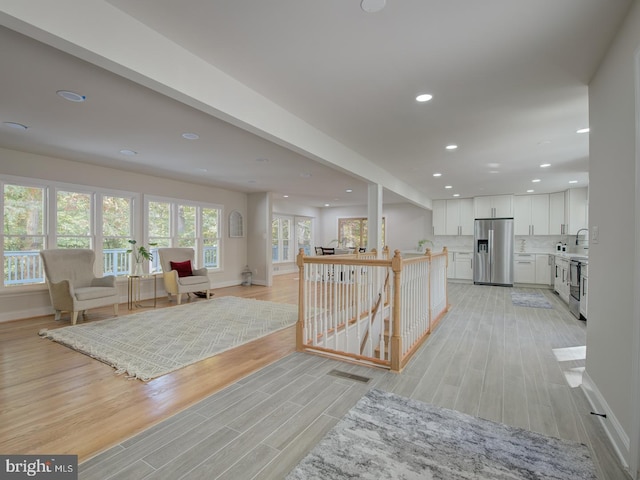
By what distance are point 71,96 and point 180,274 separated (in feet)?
13.1

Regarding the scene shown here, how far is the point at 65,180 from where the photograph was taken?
5.21m

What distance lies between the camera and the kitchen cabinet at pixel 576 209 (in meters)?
7.45

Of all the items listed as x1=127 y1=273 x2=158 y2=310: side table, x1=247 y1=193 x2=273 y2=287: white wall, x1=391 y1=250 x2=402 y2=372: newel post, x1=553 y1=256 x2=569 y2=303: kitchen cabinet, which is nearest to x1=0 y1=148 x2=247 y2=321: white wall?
x1=127 y1=273 x2=158 y2=310: side table

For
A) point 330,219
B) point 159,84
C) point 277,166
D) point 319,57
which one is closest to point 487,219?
point 330,219

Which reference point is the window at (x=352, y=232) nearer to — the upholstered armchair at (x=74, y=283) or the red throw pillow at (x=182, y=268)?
the red throw pillow at (x=182, y=268)

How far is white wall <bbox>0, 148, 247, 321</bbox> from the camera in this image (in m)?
4.71

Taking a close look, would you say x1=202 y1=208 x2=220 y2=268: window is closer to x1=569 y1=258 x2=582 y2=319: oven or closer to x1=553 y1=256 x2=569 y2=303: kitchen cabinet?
x1=569 y1=258 x2=582 y2=319: oven

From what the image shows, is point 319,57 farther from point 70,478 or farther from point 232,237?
point 232,237

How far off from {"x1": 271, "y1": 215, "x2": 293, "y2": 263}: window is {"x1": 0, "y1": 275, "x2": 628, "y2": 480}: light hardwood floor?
7472mm

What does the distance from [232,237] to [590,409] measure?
296 inches

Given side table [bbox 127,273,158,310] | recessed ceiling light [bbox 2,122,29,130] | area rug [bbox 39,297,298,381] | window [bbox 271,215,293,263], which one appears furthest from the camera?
window [bbox 271,215,293,263]

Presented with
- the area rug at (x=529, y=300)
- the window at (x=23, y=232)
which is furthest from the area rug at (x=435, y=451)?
the window at (x=23, y=232)

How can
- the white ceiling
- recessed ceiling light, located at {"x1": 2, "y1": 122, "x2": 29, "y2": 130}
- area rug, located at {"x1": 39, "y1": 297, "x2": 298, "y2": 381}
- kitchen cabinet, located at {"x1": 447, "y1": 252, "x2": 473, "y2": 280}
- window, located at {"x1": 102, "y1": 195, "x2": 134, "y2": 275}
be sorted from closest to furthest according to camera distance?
1. the white ceiling
2. area rug, located at {"x1": 39, "y1": 297, "x2": 298, "y2": 381}
3. recessed ceiling light, located at {"x1": 2, "y1": 122, "x2": 29, "y2": 130}
4. window, located at {"x1": 102, "y1": 195, "x2": 134, "y2": 275}
5. kitchen cabinet, located at {"x1": 447, "y1": 252, "x2": 473, "y2": 280}

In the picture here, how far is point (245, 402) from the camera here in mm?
2301
